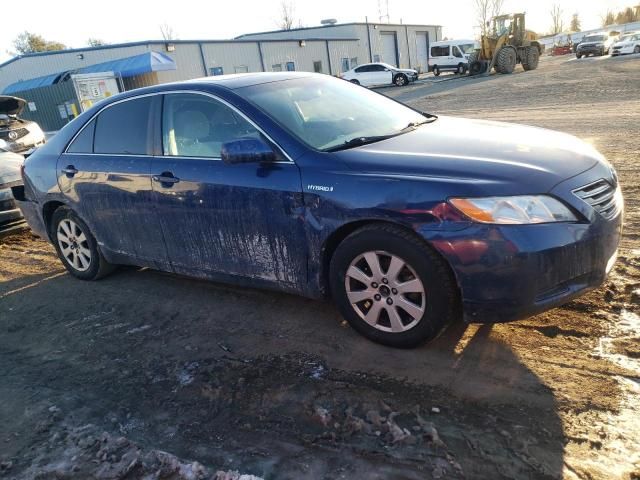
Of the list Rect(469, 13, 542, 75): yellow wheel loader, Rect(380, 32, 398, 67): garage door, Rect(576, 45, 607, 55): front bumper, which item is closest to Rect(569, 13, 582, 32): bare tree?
Rect(380, 32, 398, 67): garage door

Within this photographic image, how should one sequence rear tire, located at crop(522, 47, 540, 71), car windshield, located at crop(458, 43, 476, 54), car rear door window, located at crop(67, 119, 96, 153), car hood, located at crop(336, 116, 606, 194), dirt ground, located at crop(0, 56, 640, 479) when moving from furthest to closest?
car windshield, located at crop(458, 43, 476, 54), rear tire, located at crop(522, 47, 540, 71), car rear door window, located at crop(67, 119, 96, 153), car hood, located at crop(336, 116, 606, 194), dirt ground, located at crop(0, 56, 640, 479)

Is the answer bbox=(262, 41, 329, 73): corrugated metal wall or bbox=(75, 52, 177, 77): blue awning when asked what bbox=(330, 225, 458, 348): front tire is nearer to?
bbox=(75, 52, 177, 77): blue awning

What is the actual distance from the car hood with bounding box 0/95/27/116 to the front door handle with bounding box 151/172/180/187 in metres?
9.52

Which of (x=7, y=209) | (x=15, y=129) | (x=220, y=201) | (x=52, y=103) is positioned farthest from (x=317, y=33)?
(x=220, y=201)

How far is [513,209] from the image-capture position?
8.98 feet

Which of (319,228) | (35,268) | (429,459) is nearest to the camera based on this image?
(429,459)

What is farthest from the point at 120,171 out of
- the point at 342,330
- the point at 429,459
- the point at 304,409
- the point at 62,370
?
the point at 429,459

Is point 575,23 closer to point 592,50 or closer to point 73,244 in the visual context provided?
point 592,50

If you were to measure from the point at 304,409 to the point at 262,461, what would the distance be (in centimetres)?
41

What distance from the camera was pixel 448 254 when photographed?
2.80 m

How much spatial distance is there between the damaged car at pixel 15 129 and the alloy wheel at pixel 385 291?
1019 centimetres

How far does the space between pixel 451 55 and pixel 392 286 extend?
38.6 m

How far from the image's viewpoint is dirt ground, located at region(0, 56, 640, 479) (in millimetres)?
2355

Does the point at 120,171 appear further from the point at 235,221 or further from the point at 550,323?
the point at 550,323
